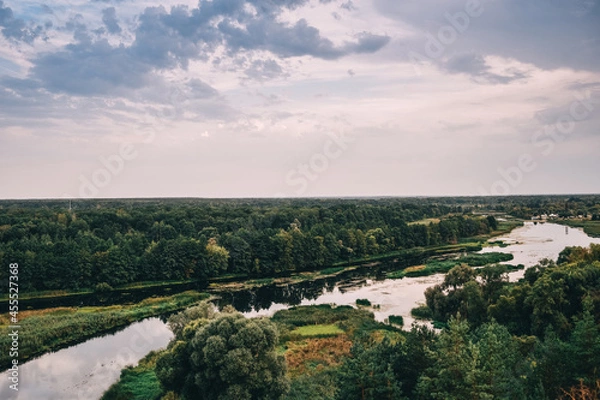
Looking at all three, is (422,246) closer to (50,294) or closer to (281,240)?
(281,240)

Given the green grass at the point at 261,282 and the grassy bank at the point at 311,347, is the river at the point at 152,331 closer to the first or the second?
the grassy bank at the point at 311,347

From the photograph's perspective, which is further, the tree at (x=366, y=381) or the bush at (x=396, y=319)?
the bush at (x=396, y=319)

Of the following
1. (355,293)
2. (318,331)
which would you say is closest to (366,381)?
(318,331)

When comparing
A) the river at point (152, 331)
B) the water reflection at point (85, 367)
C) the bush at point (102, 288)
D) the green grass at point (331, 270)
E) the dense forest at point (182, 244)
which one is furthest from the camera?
the green grass at point (331, 270)

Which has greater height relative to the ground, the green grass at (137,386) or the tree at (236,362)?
the tree at (236,362)

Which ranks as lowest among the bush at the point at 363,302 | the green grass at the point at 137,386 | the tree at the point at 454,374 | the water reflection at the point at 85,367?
the water reflection at the point at 85,367

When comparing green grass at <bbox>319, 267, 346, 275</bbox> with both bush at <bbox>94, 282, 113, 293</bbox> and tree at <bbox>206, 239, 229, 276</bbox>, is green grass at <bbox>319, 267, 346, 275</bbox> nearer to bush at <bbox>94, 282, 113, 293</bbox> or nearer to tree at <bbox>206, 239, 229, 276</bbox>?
tree at <bbox>206, 239, 229, 276</bbox>

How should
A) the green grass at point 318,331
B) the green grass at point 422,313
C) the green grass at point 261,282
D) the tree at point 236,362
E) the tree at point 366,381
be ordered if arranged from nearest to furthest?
the tree at point 366,381
the tree at point 236,362
the green grass at point 318,331
the green grass at point 422,313
the green grass at point 261,282

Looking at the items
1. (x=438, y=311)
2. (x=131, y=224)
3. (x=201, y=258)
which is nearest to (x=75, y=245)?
(x=201, y=258)

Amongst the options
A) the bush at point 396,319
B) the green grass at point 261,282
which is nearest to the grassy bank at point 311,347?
the bush at point 396,319
